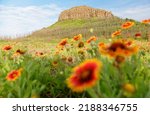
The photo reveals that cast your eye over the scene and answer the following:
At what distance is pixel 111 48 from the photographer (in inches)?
72.3

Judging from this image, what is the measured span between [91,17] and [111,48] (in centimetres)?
2641

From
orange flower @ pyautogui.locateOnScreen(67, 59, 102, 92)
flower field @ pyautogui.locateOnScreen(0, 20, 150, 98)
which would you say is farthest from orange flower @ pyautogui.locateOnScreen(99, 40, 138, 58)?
orange flower @ pyautogui.locateOnScreen(67, 59, 102, 92)

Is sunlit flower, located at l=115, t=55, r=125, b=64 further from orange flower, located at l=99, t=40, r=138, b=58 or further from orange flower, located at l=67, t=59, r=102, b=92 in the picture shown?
orange flower, located at l=67, t=59, r=102, b=92

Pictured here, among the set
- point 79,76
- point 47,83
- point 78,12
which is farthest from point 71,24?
point 79,76

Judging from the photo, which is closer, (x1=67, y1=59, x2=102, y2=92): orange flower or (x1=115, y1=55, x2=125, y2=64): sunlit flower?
(x1=67, y1=59, x2=102, y2=92): orange flower

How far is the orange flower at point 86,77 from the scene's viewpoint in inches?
63.1

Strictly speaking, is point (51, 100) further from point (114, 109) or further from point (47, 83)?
point (47, 83)

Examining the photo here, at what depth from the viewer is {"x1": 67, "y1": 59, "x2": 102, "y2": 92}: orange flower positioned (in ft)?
5.25

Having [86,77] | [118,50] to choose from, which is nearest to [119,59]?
[118,50]

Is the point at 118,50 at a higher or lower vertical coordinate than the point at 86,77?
higher

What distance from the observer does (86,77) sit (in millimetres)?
1665

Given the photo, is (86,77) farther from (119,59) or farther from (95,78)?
(119,59)

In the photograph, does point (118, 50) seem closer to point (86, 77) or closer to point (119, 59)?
point (119, 59)

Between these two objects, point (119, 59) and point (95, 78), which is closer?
point (95, 78)
